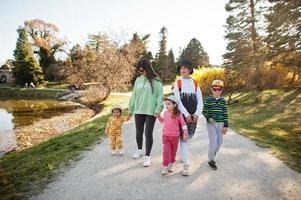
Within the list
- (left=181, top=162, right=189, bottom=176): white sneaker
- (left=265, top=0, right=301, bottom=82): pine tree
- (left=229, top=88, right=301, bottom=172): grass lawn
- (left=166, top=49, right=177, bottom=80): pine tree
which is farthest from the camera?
(left=166, top=49, right=177, bottom=80): pine tree

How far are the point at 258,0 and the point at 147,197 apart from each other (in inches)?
884

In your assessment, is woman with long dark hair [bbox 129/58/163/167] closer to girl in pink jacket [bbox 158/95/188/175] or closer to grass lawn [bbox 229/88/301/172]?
girl in pink jacket [bbox 158/95/188/175]

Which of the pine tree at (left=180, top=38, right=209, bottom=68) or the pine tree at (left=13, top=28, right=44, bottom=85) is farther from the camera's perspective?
the pine tree at (left=180, top=38, right=209, bottom=68)

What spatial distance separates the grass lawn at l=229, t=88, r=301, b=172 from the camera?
8229 millimetres

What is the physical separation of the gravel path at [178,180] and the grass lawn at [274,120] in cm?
101

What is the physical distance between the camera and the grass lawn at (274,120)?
27.0 ft

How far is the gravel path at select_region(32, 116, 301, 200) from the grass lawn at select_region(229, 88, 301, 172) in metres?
1.01

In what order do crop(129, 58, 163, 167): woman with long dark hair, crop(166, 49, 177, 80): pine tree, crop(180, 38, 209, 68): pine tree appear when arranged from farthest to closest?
crop(166, 49, 177, 80): pine tree, crop(180, 38, 209, 68): pine tree, crop(129, 58, 163, 167): woman with long dark hair

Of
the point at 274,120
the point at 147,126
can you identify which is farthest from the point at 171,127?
the point at 274,120

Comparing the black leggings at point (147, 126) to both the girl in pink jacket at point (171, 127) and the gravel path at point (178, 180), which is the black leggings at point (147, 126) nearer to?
the gravel path at point (178, 180)

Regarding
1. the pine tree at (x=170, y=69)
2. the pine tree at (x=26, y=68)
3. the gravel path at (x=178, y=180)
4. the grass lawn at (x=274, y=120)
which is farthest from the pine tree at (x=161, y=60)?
the gravel path at (x=178, y=180)

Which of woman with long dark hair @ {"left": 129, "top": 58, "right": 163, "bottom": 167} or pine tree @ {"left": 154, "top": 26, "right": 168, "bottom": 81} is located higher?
pine tree @ {"left": 154, "top": 26, "right": 168, "bottom": 81}

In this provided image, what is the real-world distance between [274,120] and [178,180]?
1103 centimetres

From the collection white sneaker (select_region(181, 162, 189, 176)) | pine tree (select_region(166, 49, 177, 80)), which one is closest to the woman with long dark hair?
white sneaker (select_region(181, 162, 189, 176))
